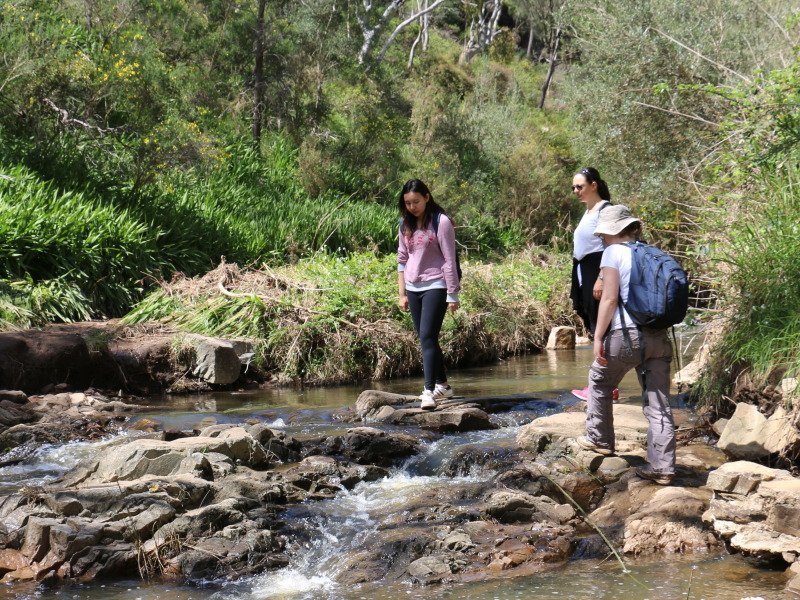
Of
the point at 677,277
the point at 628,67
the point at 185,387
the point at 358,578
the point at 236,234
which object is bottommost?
the point at 358,578

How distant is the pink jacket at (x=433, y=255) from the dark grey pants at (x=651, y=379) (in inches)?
80.4

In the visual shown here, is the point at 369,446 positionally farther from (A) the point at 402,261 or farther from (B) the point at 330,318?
(B) the point at 330,318

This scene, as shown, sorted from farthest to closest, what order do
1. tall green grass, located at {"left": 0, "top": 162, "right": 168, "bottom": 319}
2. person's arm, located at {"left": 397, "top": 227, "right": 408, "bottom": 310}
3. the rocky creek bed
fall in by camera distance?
tall green grass, located at {"left": 0, "top": 162, "right": 168, "bottom": 319} → person's arm, located at {"left": 397, "top": 227, "right": 408, "bottom": 310} → the rocky creek bed

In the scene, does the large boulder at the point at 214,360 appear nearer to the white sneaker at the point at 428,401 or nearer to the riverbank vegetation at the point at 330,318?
the riverbank vegetation at the point at 330,318

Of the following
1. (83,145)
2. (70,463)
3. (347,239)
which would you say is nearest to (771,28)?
(347,239)

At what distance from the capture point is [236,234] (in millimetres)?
15305

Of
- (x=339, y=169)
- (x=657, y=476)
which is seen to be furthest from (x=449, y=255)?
(x=339, y=169)

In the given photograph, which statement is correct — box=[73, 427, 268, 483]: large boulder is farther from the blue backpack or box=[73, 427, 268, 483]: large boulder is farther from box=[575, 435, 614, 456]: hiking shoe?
the blue backpack

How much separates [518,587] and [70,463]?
4019 mm

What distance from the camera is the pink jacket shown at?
7.90 meters

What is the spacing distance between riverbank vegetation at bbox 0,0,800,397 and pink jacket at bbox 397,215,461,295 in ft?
6.86

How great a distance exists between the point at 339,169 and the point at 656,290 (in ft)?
48.8

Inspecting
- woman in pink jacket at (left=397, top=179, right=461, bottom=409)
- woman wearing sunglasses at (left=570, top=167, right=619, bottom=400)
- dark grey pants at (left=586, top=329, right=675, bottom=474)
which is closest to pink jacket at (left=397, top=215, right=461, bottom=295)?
woman in pink jacket at (left=397, top=179, right=461, bottom=409)

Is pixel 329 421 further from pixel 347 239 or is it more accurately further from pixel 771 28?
pixel 771 28
